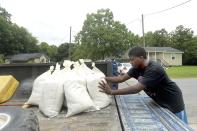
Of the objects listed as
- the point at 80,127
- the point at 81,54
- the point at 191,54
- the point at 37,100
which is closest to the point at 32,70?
the point at 37,100

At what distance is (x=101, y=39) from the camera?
7012 centimetres

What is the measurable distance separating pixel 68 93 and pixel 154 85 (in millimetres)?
1248

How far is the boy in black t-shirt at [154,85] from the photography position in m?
4.62

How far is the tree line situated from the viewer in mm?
70000

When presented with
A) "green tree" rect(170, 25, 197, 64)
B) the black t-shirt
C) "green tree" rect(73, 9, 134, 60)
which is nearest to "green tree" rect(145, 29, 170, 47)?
"green tree" rect(170, 25, 197, 64)

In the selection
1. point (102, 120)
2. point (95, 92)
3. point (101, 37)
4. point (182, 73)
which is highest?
point (101, 37)

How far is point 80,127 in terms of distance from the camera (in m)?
3.04

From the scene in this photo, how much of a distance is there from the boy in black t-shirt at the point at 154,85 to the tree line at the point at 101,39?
194ft

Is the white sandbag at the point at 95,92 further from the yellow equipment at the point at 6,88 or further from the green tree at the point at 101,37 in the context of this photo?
the green tree at the point at 101,37

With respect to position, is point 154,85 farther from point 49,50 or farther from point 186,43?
point 49,50

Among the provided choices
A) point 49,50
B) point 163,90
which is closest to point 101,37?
point 49,50

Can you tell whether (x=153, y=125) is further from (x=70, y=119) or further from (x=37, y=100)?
(x=37, y=100)

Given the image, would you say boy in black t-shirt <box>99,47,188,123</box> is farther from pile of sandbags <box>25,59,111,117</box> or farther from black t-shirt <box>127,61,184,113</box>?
pile of sandbags <box>25,59,111,117</box>

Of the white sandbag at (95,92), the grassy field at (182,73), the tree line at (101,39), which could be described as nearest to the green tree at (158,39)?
the tree line at (101,39)
